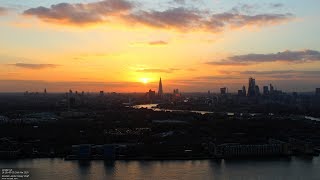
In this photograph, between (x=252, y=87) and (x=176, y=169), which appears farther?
(x=252, y=87)

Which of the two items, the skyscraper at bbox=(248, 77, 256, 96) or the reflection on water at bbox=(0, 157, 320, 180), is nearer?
the reflection on water at bbox=(0, 157, 320, 180)

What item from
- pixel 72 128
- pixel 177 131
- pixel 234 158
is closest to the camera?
pixel 234 158

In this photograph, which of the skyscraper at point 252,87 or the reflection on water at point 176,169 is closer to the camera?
the reflection on water at point 176,169

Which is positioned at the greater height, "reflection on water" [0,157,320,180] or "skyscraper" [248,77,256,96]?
"skyscraper" [248,77,256,96]

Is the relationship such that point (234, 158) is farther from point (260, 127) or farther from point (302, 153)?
point (260, 127)

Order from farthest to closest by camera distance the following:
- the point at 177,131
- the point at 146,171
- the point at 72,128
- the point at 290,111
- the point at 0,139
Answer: the point at 290,111 → the point at 72,128 → the point at 177,131 → the point at 0,139 → the point at 146,171

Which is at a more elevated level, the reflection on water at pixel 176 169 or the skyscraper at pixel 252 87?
the skyscraper at pixel 252 87

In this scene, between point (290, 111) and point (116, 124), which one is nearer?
point (116, 124)

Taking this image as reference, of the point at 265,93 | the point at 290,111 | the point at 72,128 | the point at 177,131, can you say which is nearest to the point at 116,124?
the point at 72,128
